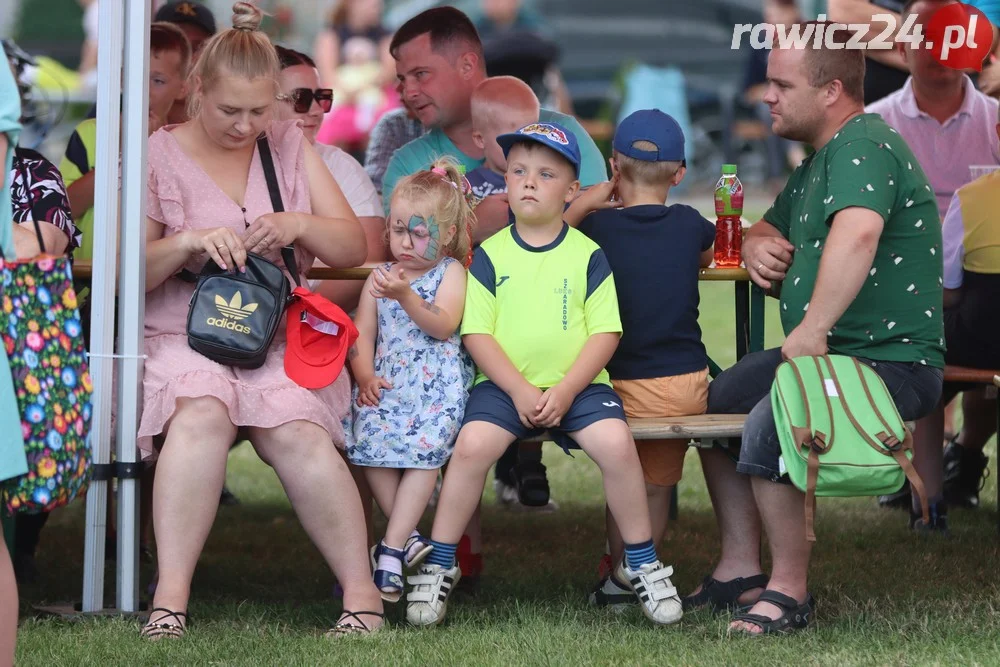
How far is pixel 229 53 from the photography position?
13.4 feet

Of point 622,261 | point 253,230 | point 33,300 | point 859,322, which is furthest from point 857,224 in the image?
point 33,300

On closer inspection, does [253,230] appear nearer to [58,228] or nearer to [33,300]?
[58,228]

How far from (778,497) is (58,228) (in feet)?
7.15

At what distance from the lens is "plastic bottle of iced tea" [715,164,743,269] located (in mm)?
4500

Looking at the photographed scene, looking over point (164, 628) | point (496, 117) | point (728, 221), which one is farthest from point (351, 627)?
point (496, 117)

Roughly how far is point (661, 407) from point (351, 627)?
42.8 inches

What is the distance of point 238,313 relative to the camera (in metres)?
3.97

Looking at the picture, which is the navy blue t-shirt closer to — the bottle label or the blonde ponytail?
the bottle label

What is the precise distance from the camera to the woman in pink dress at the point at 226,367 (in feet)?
12.6

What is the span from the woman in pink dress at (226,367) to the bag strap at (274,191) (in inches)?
0.8

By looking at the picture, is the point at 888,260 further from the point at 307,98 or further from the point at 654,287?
the point at 307,98

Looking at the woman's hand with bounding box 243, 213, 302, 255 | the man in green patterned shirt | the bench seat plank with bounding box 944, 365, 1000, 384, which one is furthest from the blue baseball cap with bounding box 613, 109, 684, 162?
the bench seat plank with bounding box 944, 365, 1000, 384

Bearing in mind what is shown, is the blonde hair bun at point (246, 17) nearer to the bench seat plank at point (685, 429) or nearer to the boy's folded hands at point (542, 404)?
the boy's folded hands at point (542, 404)

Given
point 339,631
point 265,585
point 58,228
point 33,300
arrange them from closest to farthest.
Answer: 1. point 33,300
2. point 339,631
3. point 58,228
4. point 265,585
